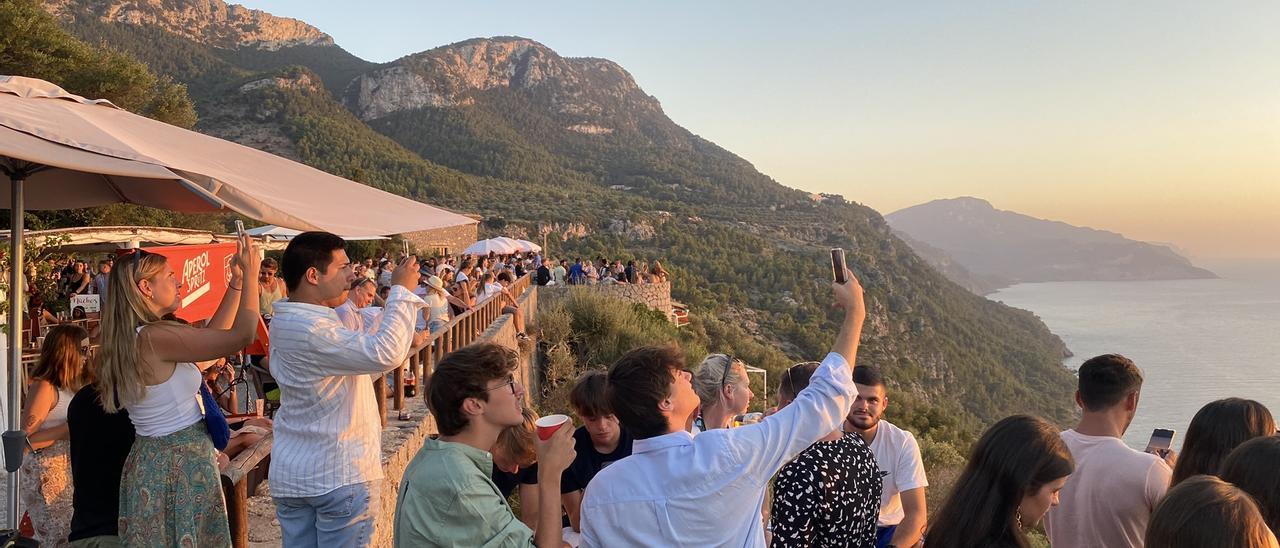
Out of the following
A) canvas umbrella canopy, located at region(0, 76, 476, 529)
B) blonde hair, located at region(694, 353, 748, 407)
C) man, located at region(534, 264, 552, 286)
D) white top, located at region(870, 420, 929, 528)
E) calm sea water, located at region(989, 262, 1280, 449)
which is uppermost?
canvas umbrella canopy, located at region(0, 76, 476, 529)

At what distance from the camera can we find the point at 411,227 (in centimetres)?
330

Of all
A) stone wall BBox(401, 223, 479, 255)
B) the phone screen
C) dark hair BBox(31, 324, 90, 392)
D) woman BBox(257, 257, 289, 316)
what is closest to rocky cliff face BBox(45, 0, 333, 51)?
stone wall BBox(401, 223, 479, 255)

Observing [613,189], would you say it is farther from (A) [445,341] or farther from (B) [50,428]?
(B) [50,428]

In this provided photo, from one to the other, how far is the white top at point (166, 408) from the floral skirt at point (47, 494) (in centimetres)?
123

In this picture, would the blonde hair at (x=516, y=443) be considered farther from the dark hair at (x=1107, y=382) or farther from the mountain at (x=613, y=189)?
the mountain at (x=613, y=189)

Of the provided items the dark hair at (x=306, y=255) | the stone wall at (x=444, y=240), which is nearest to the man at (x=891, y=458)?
the dark hair at (x=306, y=255)

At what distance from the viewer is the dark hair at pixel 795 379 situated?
10.9ft

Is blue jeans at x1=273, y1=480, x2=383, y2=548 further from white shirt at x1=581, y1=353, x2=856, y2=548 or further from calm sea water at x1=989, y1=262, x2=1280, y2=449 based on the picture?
calm sea water at x1=989, y1=262, x2=1280, y2=449

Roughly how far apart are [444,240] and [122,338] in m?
44.4

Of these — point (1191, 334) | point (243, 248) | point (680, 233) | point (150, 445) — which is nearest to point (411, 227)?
point (243, 248)

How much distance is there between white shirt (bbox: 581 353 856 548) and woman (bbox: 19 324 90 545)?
2.95 m

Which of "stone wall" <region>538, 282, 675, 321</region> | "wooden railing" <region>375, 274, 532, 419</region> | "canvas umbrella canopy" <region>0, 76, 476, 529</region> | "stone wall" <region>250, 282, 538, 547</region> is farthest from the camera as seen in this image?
"stone wall" <region>538, 282, 675, 321</region>

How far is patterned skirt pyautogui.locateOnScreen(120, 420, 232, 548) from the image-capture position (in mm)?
2684

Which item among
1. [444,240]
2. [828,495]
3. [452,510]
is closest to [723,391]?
[828,495]
